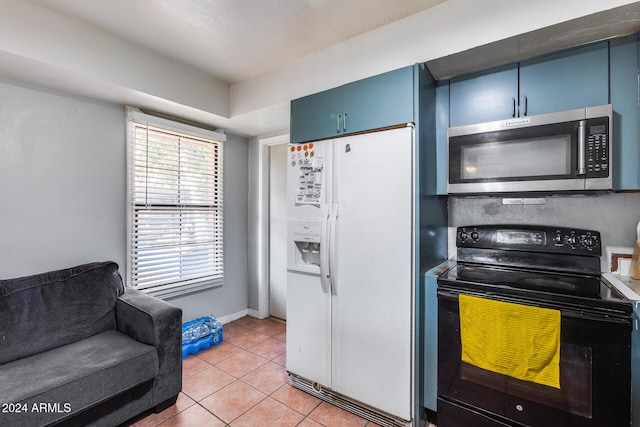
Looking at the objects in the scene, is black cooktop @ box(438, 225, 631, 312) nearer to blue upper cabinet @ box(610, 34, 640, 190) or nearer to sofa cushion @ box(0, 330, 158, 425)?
blue upper cabinet @ box(610, 34, 640, 190)

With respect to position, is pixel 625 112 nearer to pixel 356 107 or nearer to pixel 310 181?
pixel 356 107

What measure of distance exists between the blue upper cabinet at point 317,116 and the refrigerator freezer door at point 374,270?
0.16 meters

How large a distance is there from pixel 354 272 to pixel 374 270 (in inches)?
5.5

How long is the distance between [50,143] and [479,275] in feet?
10.2

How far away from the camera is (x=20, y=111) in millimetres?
2068

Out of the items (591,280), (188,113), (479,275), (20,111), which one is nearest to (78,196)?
(20,111)

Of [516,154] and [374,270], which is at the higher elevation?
[516,154]

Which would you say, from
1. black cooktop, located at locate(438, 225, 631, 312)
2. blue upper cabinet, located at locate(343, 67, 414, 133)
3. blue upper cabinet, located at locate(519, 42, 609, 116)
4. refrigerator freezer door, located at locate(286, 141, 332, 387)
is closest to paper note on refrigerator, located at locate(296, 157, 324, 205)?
refrigerator freezer door, located at locate(286, 141, 332, 387)

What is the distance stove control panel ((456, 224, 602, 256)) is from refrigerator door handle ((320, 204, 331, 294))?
95 cm

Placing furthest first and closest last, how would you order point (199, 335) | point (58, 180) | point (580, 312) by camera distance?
point (199, 335), point (58, 180), point (580, 312)

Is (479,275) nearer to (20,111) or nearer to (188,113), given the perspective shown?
(188,113)

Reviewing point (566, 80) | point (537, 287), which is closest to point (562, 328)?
point (537, 287)

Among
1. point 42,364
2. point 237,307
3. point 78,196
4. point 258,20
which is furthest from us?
point 237,307

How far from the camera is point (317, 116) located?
2.15m
